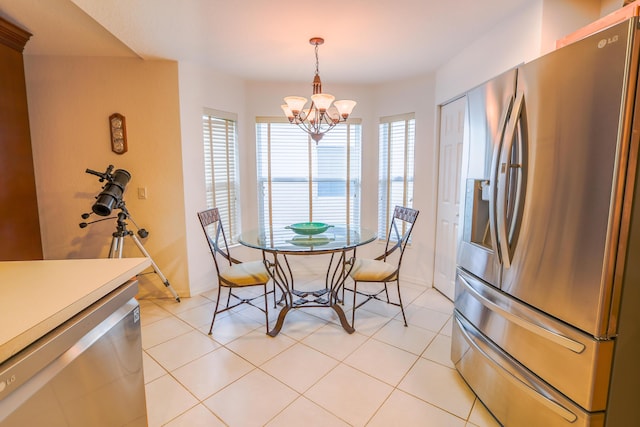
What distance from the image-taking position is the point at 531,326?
4.32 ft

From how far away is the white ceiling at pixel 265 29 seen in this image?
1.98 m

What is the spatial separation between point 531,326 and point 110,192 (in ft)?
9.77

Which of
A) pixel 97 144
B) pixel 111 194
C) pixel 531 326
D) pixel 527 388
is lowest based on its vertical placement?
pixel 527 388

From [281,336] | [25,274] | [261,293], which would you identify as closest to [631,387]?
[281,336]

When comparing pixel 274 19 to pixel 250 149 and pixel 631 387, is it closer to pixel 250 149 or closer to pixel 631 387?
pixel 250 149

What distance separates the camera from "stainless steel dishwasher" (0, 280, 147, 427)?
745mm

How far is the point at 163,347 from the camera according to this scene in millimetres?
2330

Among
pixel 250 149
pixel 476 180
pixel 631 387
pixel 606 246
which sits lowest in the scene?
pixel 631 387

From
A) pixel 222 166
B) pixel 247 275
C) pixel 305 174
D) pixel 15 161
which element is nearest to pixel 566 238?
pixel 247 275

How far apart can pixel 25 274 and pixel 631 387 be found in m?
2.35

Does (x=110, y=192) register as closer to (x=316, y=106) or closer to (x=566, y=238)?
(x=316, y=106)

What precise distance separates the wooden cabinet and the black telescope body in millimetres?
601

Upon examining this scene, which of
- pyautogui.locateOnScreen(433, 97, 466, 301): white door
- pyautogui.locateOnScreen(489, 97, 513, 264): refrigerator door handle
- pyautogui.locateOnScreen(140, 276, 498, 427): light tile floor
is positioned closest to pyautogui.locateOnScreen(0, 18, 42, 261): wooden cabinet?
pyautogui.locateOnScreen(140, 276, 498, 427): light tile floor

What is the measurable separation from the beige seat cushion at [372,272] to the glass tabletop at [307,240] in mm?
268
